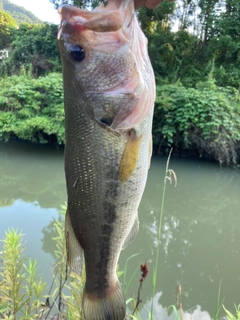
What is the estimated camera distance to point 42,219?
Result: 5.12 m

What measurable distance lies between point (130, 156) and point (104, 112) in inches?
5.6

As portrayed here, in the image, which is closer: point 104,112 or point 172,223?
point 104,112

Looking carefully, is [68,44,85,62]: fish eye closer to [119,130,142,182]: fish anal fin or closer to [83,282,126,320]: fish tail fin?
[119,130,142,182]: fish anal fin

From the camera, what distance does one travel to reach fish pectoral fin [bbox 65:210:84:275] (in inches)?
39.6

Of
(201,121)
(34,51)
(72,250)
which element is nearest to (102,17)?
(72,250)

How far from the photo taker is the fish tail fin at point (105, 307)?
1.02 metres

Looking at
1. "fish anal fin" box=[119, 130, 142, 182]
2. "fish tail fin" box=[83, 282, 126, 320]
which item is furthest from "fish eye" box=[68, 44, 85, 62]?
"fish tail fin" box=[83, 282, 126, 320]

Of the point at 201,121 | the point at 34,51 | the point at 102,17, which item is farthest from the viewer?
the point at 34,51

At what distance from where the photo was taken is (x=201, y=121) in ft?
27.0

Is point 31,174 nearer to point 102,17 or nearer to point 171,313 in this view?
point 171,313

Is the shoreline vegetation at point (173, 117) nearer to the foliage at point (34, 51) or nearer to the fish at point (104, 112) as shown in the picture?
the foliage at point (34, 51)

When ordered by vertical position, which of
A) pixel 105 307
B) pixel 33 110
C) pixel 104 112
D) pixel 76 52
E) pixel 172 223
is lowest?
pixel 172 223

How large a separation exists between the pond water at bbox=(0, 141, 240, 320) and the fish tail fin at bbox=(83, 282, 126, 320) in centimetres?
210

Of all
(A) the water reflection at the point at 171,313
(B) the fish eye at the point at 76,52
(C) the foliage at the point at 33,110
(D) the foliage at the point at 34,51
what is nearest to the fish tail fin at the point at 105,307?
(B) the fish eye at the point at 76,52
